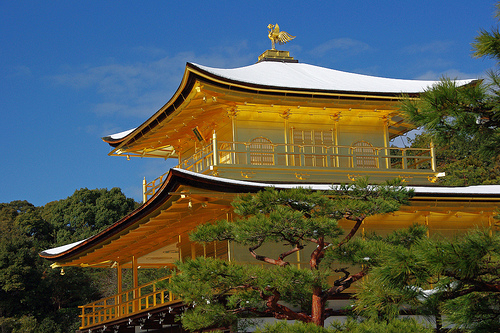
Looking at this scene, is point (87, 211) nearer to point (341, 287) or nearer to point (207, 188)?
point (207, 188)

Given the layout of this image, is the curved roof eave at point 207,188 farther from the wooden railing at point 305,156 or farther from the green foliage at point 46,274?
the green foliage at point 46,274

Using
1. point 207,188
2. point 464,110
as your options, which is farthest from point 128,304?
point 464,110

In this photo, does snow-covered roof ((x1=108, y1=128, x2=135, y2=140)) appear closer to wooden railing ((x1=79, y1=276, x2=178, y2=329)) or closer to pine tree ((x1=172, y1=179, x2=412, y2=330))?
wooden railing ((x1=79, y1=276, x2=178, y2=329))

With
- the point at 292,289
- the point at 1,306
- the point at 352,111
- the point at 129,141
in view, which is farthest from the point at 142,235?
the point at 1,306

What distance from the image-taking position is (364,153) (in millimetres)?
18297

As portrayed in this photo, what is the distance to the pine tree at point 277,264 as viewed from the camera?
34.5 ft

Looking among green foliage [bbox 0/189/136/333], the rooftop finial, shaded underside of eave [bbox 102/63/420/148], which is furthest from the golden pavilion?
green foliage [bbox 0/189/136/333]

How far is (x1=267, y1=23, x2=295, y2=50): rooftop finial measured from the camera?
22219 millimetres

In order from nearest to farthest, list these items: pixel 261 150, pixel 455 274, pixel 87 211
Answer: pixel 455 274 < pixel 261 150 < pixel 87 211

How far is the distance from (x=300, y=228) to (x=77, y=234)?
3799cm

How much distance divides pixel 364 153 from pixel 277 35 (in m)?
6.12

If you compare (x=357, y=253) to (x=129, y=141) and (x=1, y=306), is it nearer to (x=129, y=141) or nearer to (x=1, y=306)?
(x=129, y=141)

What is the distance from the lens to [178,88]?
16469 millimetres

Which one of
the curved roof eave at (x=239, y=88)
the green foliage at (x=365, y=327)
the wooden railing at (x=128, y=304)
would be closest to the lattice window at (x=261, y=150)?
the curved roof eave at (x=239, y=88)
